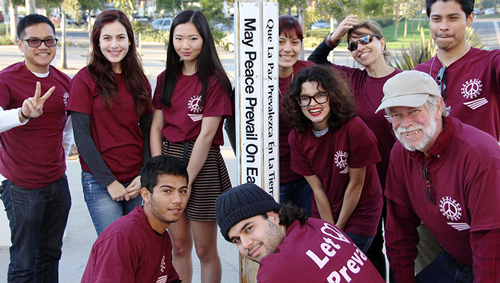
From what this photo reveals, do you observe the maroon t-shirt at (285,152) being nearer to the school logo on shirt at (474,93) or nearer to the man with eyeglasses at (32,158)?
the school logo on shirt at (474,93)

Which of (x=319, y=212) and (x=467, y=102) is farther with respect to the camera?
(x=319, y=212)

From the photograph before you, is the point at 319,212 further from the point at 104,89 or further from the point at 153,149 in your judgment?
the point at 104,89

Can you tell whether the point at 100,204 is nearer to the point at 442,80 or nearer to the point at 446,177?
the point at 446,177

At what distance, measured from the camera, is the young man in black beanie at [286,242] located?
1.98 meters

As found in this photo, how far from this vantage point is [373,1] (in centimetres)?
1752

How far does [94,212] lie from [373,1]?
1617 centimetres

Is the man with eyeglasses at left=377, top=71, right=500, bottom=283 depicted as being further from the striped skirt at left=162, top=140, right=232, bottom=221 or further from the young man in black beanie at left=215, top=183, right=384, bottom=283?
the striped skirt at left=162, top=140, right=232, bottom=221

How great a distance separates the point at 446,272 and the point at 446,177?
629 mm

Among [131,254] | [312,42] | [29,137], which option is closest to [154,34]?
[29,137]

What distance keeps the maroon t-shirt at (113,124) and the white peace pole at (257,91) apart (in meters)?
0.76

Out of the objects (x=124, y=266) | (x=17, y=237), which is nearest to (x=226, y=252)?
(x=17, y=237)

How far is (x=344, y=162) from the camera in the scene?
3037mm

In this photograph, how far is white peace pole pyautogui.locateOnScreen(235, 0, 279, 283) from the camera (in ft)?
9.30

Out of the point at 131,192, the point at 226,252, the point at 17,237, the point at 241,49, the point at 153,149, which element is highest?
the point at 241,49
